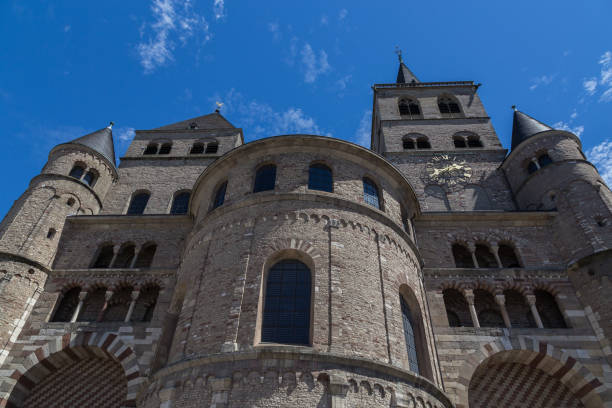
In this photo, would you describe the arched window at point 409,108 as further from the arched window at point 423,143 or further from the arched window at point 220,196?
the arched window at point 220,196

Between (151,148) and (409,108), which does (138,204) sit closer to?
(151,148)

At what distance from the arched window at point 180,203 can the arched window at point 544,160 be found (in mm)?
20232

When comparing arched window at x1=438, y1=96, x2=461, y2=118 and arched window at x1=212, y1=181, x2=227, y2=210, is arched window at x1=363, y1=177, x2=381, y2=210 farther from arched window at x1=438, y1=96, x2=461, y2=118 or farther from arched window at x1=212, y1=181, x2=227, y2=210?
arched window at x1=438, y1=96, x2=461, y2=118

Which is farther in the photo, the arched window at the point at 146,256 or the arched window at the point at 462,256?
the arched window at the point at 146,256

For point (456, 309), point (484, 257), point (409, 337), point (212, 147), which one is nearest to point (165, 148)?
point (212, 147)

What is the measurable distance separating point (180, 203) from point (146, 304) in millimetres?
9465

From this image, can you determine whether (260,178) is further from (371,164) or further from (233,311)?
(233,311)

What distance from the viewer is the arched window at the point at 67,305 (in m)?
17.1

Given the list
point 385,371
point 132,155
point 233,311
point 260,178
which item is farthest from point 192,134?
point 385,371

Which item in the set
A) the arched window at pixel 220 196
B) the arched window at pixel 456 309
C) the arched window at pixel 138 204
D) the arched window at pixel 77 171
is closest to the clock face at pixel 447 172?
the arched window at pixel 456 309

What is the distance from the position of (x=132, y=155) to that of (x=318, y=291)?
22.8m

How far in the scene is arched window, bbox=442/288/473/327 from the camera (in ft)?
54.0

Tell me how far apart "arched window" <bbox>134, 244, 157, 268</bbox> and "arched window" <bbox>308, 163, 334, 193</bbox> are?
898 centimetres

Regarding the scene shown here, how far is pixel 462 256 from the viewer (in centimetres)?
1922
